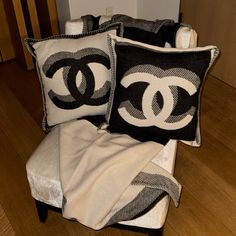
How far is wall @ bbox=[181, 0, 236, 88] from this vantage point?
2141 mm

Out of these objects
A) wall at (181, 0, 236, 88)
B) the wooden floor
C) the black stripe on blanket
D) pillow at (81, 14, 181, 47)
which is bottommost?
the wooden floor

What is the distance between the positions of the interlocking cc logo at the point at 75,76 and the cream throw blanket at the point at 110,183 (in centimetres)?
25

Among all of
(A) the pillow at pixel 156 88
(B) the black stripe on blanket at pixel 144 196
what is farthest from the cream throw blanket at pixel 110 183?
(A) the pillow at pixel 156 88

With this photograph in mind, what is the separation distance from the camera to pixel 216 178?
1689 mm

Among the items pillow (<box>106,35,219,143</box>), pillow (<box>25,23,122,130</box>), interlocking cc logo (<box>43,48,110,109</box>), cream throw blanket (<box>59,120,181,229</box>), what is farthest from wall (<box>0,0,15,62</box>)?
cream throw blanket (<box>59,120,181,229</box>)

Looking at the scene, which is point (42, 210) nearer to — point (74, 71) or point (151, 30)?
point (74, 71)

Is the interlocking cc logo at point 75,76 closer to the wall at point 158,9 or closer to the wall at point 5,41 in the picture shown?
the wall at point 158,9

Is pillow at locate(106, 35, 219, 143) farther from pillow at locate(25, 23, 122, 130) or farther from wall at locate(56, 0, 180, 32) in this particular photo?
wall at locate(56, 0, 180, 32)

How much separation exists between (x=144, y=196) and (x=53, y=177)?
0.36 metres

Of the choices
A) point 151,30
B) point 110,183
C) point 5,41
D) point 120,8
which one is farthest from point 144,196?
point 5,41

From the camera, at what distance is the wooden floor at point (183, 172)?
1.48 metres

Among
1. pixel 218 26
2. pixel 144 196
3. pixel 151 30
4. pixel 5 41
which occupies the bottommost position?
pixel 144 196

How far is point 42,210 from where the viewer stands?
4.71ft

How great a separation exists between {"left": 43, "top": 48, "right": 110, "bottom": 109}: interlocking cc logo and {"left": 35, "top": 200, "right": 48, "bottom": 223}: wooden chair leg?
0.44 meters
